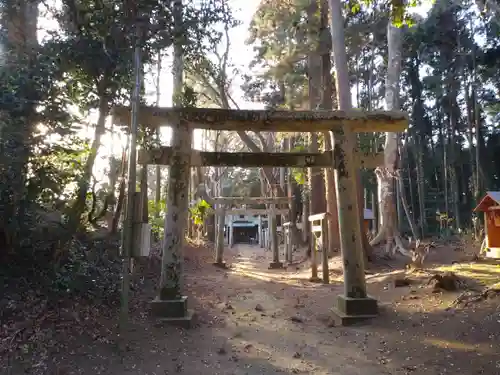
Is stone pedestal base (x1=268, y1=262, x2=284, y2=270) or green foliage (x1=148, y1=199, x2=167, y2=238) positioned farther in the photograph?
stone pedestal base (x1=268, y1=262, x2=284, y2=270)

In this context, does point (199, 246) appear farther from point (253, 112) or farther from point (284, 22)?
point (253, 112)

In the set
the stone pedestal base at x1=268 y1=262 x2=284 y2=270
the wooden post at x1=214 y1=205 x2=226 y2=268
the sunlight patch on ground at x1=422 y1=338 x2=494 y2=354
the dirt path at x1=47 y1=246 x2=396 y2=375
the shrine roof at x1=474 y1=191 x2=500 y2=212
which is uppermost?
the shrine roof at x1=474 y1=191 x2=500 y2=212

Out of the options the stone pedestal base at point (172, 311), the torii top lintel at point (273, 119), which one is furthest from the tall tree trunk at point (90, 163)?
the stone pedestal base at point (172, 311)

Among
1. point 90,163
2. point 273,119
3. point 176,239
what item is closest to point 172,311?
point 176,239

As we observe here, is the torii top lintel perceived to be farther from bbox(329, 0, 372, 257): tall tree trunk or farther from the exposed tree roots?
bbox(329, 0, 372, 257): tall tree trunk

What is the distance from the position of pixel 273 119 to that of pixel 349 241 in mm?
2396

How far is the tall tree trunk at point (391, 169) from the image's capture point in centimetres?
1354

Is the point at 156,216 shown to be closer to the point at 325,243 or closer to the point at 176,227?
the point at 325,243

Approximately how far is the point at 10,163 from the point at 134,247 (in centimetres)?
211

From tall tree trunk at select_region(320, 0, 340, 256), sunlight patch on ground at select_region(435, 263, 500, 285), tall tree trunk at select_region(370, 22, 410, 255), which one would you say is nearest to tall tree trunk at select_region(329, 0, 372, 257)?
tall tree trunk at select_region(320, 0, 340, 256)

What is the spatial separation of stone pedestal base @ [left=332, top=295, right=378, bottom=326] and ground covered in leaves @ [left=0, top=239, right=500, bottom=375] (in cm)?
19

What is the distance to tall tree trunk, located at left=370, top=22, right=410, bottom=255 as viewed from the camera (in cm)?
1354

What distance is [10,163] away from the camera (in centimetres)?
534

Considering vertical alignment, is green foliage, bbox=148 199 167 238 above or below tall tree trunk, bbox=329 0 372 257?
below
